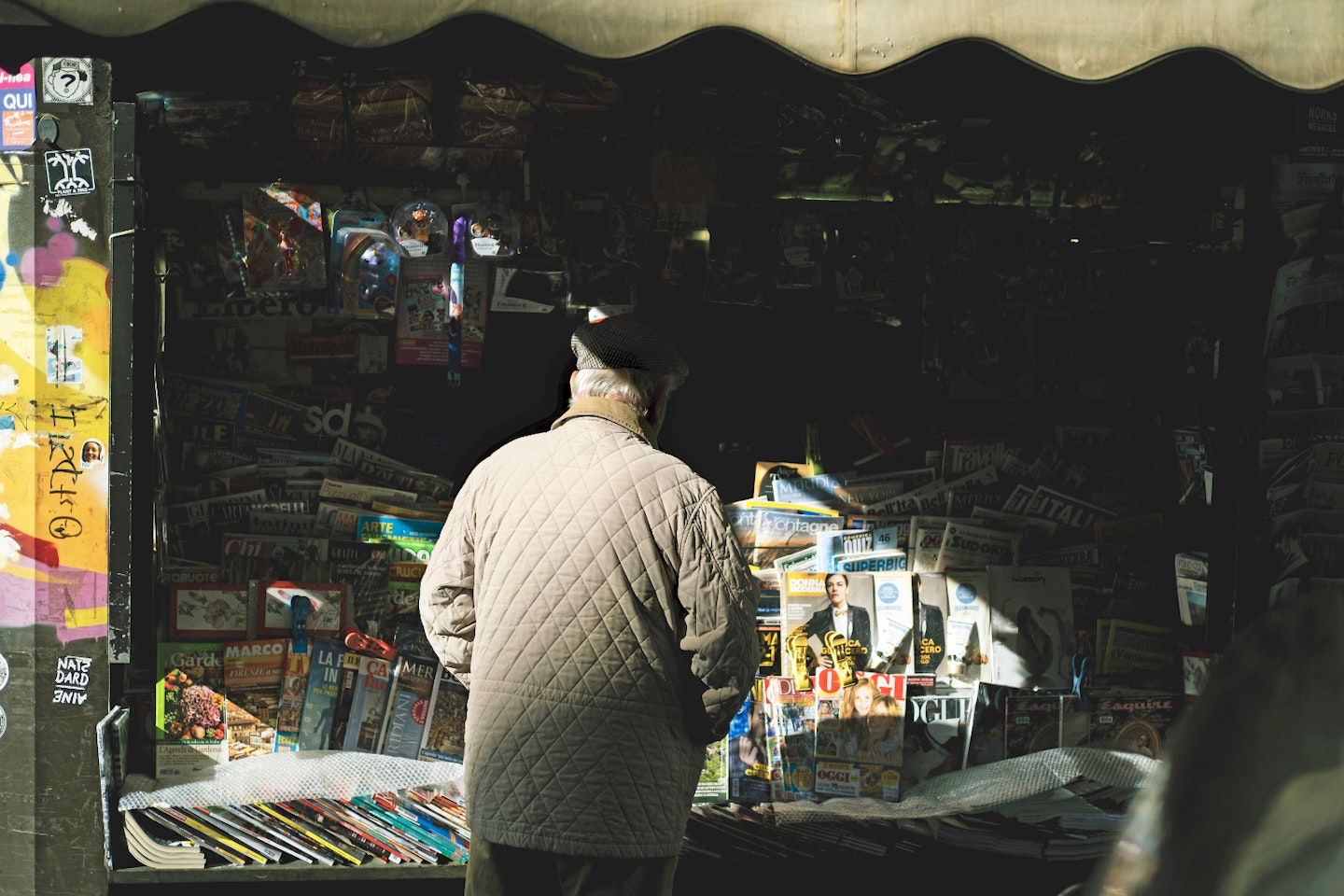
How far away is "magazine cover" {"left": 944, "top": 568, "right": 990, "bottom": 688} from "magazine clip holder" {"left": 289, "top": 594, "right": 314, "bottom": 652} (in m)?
1.91

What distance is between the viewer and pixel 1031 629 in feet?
12.9

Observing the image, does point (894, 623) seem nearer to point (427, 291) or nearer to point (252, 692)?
point (427, 291)

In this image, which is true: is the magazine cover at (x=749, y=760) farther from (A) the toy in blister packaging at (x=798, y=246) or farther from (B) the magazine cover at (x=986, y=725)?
(A) the toy in blister packaging at (x=798, y=246)

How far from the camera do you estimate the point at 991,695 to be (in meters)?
3.90

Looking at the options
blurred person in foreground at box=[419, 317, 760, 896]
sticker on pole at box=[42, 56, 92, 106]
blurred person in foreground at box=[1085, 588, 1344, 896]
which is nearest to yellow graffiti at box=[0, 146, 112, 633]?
sticker on pole at box=[42, 56, 92, 106]

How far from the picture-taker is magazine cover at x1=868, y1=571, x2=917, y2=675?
3.86 m

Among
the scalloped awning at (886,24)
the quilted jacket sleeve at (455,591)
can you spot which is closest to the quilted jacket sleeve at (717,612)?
the quilted jacket sleeve at (455,591)

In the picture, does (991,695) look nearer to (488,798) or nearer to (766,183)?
(766,183)

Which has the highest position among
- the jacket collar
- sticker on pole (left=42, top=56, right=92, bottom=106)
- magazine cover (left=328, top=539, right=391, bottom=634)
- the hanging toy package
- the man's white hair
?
sticker on pole (left=42, top=56, right=92, bottom=106)

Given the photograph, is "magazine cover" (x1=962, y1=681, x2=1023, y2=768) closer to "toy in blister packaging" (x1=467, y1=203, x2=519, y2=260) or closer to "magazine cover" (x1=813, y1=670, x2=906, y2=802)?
"magazine cover" (x1=813, y1=670, x2=906, y2=802)

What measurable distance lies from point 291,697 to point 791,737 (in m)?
1.46

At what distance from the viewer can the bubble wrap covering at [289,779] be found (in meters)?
3.46

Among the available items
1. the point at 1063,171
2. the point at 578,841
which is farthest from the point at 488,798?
the point at 1063,171

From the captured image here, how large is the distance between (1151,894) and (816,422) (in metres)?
3.19
